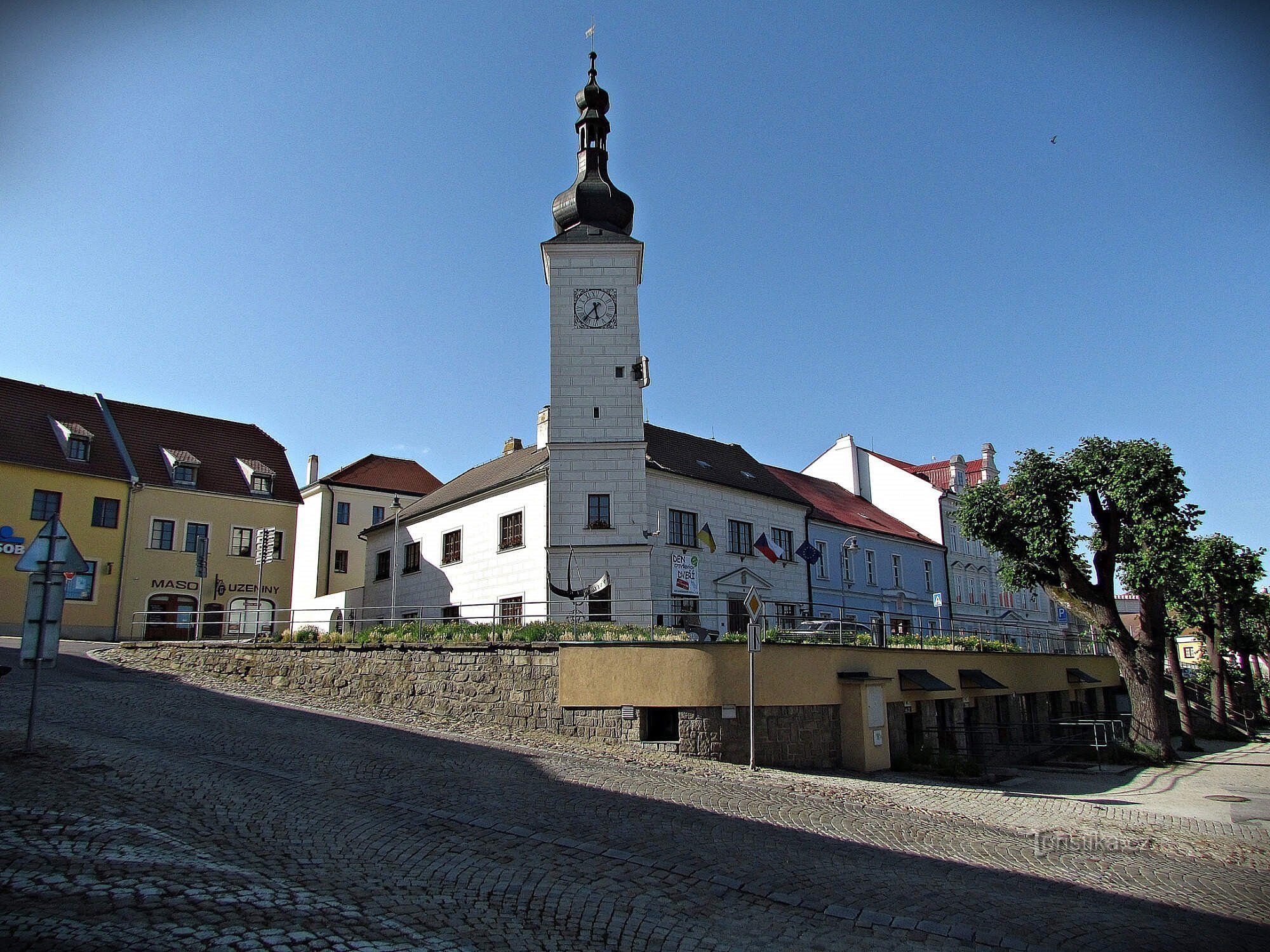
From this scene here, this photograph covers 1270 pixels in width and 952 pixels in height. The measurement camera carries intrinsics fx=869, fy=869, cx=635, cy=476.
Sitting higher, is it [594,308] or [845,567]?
[594,308]

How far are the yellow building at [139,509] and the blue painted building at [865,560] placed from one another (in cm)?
2303

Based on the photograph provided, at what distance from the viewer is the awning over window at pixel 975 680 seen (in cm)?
2591

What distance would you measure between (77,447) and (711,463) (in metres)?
26.3

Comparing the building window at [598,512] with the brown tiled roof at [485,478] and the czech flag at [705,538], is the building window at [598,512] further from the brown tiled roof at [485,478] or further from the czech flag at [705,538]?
the czech flag at [705,538]

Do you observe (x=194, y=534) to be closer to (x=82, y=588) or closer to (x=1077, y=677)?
(x=82, y=588)

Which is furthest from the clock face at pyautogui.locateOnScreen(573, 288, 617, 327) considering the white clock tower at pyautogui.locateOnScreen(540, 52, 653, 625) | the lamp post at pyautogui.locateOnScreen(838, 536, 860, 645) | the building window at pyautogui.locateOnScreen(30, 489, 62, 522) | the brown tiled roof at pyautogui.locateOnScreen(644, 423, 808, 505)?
the building window at pyautogui.locateOnScreen(30, 489, 62, 522)

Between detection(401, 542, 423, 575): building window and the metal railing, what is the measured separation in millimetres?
1822

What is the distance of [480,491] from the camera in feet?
106

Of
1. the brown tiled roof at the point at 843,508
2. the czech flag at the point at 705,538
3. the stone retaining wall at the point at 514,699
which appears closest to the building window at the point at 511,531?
the czech flag at the point at 705,538

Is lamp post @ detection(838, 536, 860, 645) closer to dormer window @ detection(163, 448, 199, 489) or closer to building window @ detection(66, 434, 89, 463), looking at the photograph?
Result: dormer window @ detection(163, 448, 199, 489)

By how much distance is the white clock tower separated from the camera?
1088 inches

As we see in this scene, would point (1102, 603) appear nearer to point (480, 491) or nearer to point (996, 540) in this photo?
point (996, 540)

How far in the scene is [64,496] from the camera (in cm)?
3481

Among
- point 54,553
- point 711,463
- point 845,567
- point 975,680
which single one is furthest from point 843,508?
point 54,553
